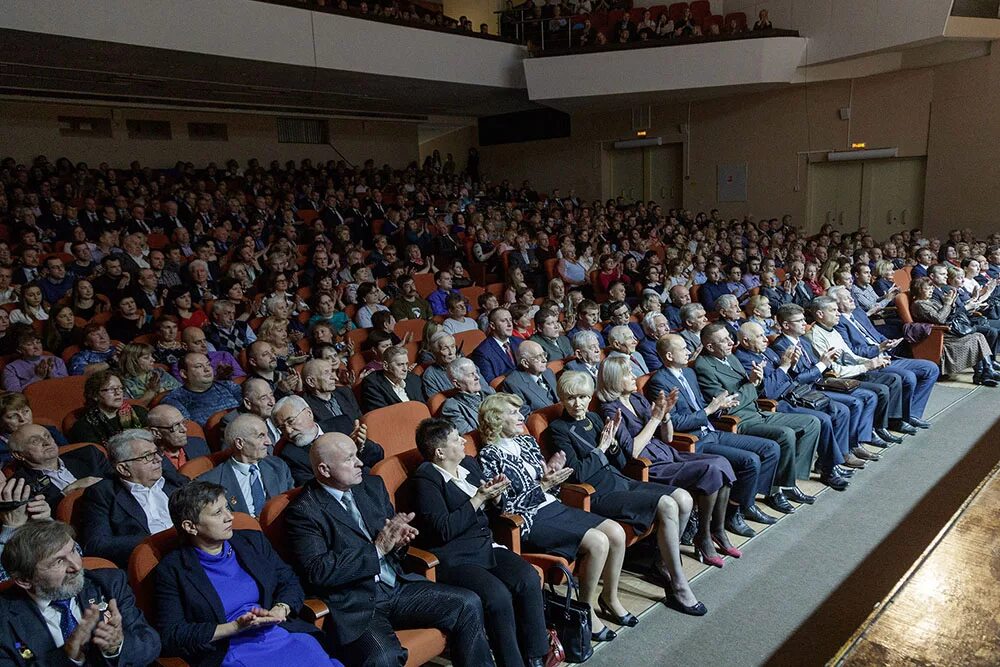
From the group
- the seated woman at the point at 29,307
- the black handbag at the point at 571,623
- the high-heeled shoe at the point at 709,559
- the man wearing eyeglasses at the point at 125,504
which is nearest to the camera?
the man wearing eyeglasses at the point at 125,504

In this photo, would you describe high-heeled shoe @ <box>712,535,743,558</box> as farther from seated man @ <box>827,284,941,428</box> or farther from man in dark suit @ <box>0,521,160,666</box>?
man in dark suit @ <box>0,521,160,666</box>

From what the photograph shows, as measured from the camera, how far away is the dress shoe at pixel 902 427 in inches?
187

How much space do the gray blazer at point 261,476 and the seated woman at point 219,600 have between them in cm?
43

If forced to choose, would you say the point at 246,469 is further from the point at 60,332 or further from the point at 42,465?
the point at 60,332

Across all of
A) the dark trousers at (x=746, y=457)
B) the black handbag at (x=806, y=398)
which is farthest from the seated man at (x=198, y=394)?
the black handbag at (x=806, y=398)

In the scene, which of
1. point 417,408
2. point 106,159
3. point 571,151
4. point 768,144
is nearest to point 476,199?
point 571,151

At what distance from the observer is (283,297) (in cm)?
561

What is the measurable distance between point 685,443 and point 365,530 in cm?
171

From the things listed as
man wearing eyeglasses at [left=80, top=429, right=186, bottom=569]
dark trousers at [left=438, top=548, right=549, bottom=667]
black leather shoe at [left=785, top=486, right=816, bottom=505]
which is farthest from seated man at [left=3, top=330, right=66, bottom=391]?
black leather shoe at [left=785, top=486, right=816, bottom=505]

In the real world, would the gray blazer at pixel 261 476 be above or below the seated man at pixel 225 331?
below

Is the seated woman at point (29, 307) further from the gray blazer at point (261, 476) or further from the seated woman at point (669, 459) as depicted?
the seated woman at point (669, 459)

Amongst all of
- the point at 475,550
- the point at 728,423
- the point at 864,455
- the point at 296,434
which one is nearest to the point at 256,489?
the point at 296,434

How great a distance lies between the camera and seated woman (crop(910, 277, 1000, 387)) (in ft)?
19.0

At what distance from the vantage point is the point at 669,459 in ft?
10.8
